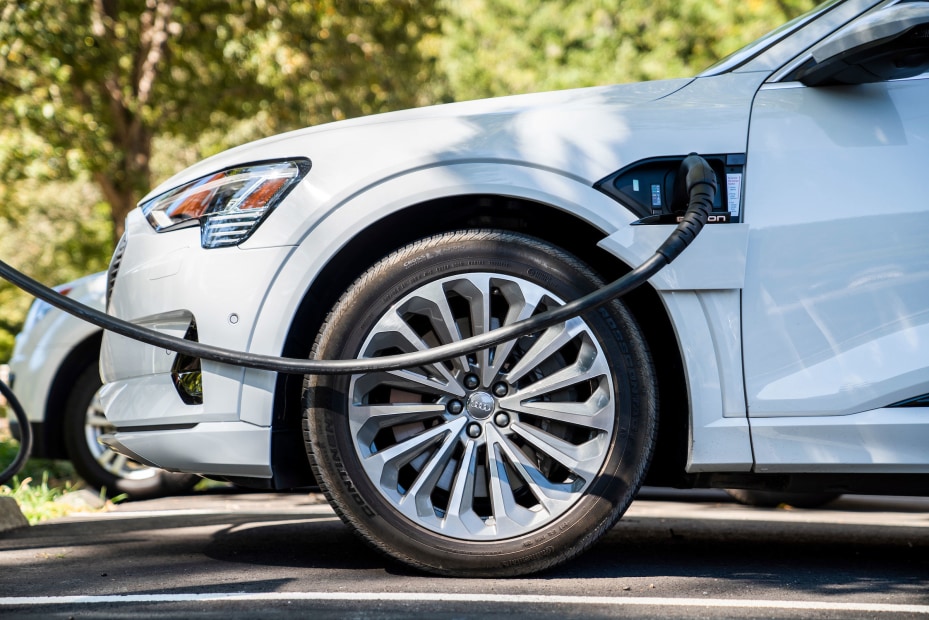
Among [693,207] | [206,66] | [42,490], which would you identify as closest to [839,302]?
[693,207]

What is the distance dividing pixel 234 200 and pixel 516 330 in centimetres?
95

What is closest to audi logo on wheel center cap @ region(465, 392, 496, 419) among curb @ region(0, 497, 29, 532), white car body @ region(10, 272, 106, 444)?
curb @ region(0, 497, 29, 532)

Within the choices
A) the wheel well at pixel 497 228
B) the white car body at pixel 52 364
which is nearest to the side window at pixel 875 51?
the wheel well at pixel 497 228

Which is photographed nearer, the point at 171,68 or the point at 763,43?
the point at 763,43

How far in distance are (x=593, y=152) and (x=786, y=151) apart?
560 mm

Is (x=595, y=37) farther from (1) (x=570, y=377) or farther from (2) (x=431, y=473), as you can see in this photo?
(2) (x=431, y=473)

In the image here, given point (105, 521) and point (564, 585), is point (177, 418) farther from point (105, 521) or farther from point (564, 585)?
point (105, 521)

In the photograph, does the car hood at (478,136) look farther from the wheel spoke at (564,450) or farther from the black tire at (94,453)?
the black tire at (94,453)

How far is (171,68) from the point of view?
39.9 ft

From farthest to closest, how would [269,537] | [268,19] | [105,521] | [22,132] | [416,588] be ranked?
1. [268,19]
2. [22,132]
3. [105,521]
4. [269,537]
5. [416,588]

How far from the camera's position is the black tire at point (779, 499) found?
534 cm

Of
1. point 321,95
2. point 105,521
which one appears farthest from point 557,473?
point 321,95

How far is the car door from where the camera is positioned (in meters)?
2.81

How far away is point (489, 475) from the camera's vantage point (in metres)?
2.90
